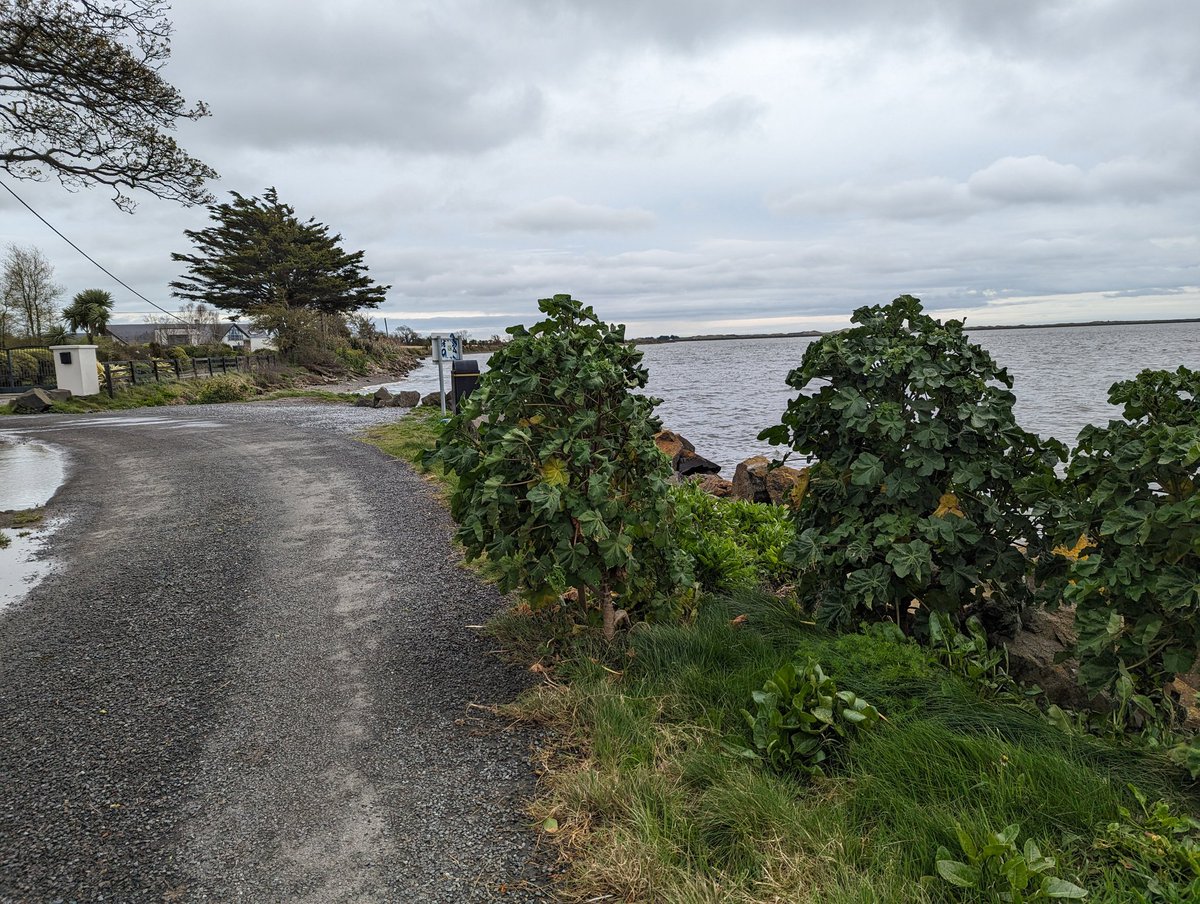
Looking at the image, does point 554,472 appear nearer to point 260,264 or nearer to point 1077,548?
point 1077,548

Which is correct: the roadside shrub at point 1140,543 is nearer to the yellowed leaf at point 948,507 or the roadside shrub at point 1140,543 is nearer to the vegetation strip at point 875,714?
the vegetation strip at point 875,714

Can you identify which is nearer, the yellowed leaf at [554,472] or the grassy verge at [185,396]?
the yellowed leaf at [554,472]

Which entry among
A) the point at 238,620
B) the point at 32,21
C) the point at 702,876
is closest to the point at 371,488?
the point at 238,620

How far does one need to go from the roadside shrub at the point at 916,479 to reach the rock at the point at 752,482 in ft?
17.9

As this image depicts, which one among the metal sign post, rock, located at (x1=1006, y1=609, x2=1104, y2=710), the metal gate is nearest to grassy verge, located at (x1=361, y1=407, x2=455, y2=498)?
the metal sign post

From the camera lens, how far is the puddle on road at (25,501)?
5.40 metres

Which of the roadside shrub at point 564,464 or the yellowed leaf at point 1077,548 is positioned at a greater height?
the roadside shrub at point 564,464

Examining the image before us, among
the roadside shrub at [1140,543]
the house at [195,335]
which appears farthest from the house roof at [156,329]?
the roadside shrub at [1140,543]

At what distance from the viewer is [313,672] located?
12.3 feet

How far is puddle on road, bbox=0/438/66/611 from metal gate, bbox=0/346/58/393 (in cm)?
1372

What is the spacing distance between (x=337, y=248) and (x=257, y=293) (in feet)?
21.4

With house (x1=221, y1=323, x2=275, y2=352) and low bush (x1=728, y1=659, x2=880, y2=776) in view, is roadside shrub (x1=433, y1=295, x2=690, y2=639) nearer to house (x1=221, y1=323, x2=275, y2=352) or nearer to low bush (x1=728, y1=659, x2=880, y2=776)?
low bush (x1=728, y1=659, x2=880, y2=776)

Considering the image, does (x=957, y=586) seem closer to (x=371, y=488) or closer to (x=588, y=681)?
(x=588, y=681)

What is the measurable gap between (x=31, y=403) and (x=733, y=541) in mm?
21717
